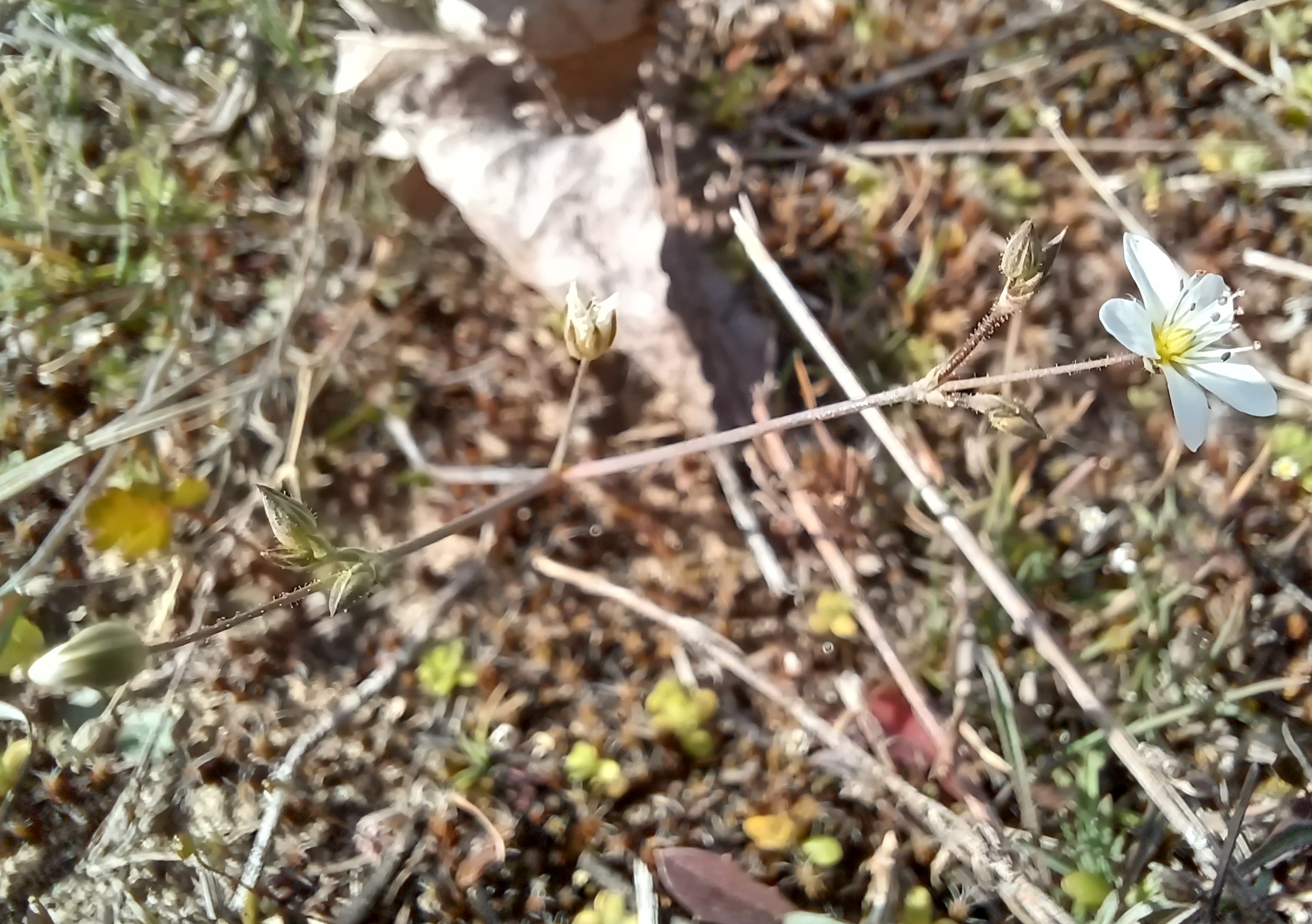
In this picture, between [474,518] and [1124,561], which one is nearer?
[474,518]

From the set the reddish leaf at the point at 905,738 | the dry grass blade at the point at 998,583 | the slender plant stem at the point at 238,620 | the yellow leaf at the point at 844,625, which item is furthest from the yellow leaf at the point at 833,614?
the slender plant stem at the point at 238,620

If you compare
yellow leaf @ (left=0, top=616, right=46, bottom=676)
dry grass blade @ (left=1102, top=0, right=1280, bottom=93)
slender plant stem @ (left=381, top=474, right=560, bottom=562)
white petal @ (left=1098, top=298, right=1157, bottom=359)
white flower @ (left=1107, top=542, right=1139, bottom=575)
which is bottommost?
white flower @ (left=1107, top=542, right=1139, bottom=575)

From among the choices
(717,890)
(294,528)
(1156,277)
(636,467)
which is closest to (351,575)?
(294,528)

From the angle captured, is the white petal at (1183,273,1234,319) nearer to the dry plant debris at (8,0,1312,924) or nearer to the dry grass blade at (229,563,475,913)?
the dry plant debris at (8,0,1312,924)

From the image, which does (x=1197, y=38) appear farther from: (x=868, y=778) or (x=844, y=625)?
(x=868, y=778)

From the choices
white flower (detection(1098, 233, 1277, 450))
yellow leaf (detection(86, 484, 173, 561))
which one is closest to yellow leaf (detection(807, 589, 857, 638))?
white flower (detection(1098, 233, 1277, 450))

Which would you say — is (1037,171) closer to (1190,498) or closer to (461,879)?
(1190,498)

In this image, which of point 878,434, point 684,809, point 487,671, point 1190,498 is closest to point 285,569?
point 487,671
